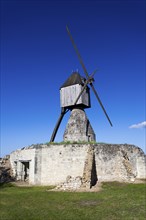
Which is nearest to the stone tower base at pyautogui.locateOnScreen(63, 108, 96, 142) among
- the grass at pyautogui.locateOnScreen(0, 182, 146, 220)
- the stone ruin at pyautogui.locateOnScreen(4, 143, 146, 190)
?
the stone ruin at pyautogui.locateOnScreen(4, 143, 146, 190)

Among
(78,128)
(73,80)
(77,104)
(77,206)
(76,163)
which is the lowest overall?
(77,206)

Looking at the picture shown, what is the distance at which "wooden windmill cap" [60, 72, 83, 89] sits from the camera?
2433 centimetres

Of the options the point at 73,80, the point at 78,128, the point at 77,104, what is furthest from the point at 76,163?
the point at 73,80

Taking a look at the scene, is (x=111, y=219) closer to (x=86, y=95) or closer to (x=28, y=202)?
(x=28, y=202)

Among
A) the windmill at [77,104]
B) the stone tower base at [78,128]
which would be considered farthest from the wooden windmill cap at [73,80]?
the stone tower base at [78,128]

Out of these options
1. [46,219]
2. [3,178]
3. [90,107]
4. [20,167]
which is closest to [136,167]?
[90,107]

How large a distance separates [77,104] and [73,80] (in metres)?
2.90

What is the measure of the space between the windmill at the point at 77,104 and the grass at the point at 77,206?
8.98 meters

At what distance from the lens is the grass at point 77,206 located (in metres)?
9.16

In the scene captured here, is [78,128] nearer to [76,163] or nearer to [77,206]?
[76,163]

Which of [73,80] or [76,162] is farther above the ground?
[73,80]

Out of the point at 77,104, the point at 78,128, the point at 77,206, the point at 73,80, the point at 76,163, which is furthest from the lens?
the point at 73,80

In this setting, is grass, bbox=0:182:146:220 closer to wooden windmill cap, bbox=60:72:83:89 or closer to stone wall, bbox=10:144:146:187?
stone wall, bbox=10:144:146:187

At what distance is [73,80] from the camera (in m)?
24.8
